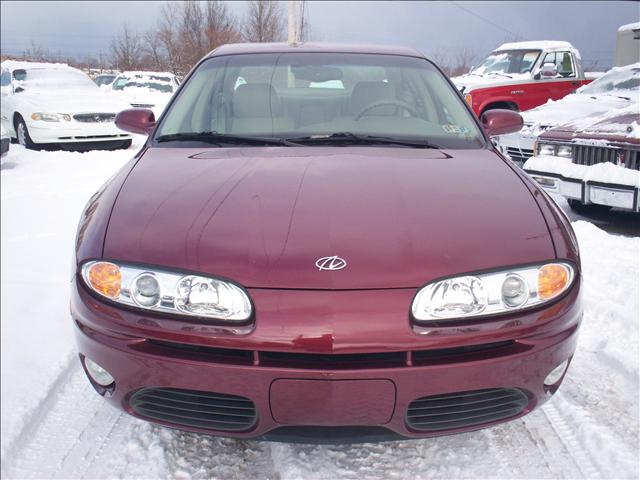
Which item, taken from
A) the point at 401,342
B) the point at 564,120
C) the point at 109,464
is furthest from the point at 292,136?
the point at 564,120

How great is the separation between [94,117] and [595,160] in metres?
7.75

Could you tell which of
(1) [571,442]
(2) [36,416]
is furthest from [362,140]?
(2) [36,416]

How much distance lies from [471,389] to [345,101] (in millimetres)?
1804

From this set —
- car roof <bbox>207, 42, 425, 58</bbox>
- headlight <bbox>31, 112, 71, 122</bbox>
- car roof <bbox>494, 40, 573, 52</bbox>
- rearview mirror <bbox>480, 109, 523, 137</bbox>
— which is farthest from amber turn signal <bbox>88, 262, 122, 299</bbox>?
car roof <bbox>494, 40, 573, 52</bbox>

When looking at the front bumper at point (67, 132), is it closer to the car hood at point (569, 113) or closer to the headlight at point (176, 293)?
the car hood at point (569, 113)

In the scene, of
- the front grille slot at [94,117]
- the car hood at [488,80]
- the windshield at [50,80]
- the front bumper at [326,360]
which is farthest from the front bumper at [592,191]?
the windshield at [50,80]

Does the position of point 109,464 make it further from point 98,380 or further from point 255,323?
point 255,323

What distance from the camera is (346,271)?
1.71m

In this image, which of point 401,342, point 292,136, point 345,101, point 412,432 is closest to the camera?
point 401,342

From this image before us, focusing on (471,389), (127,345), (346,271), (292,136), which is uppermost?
(292,136)

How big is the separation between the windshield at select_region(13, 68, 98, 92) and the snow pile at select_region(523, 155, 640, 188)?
8.80 metres

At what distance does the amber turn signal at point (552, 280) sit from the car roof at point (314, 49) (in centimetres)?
195

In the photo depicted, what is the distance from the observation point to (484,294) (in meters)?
1.76

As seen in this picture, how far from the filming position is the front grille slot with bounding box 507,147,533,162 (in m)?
6.80
